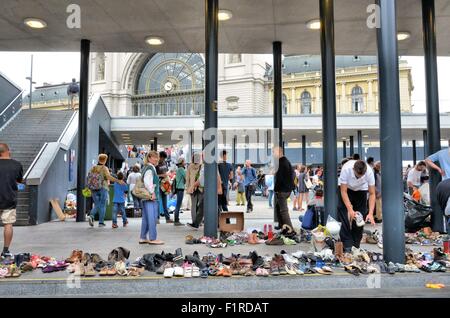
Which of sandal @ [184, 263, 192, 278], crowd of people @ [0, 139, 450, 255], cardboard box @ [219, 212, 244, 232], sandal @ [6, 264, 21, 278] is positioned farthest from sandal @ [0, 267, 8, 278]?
cardboard box @ [219, 212, 244, 232]

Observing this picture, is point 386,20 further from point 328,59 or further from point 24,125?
point 24,125

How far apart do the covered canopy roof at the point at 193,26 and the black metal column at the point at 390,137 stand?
4.00 meters

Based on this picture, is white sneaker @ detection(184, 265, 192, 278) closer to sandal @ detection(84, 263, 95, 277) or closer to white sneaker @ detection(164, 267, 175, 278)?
white sneaker @ detection(164, 267, 175, 278)

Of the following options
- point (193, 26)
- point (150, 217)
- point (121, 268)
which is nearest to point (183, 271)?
point (121, 268)

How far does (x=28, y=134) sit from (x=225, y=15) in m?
10.5

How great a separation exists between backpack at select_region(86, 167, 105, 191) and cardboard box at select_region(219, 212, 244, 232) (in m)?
3.69

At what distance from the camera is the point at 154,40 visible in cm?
1310

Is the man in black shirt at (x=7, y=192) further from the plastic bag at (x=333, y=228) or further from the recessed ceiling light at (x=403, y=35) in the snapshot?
the recessed ceiling light at (x=403, y=35)

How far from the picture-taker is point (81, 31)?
Answer: 12172 mm

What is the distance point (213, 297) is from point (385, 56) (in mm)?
4609

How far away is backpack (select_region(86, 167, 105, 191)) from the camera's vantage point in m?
11.0

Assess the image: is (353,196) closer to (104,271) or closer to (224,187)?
(104,271)

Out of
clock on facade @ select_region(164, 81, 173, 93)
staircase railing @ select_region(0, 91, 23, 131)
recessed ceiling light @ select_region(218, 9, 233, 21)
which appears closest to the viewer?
recessed ceiling light @ select_region(218, 9, 233, 21)
